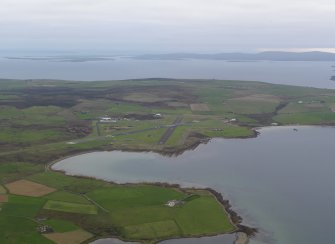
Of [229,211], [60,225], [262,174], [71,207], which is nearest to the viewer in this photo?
[60,225]

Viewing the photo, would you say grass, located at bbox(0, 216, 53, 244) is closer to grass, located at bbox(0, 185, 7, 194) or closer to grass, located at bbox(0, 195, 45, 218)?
grass, located at bbox(0, 195, 45, 218)

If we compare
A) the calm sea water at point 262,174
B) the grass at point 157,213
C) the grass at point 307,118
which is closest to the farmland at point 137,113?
the grass at point 307,118

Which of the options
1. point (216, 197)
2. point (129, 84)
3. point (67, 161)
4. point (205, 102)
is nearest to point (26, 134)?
point (67, 161)

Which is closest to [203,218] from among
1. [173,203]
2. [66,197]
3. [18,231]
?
[173,203]

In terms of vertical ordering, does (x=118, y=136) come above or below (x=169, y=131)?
below

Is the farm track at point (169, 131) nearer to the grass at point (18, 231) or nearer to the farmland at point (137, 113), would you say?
the farmland at point (137, 113)

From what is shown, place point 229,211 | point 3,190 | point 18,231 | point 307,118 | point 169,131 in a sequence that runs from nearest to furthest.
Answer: point 18,231, point 229,211, point 3,190, point 169,131, point 307,118

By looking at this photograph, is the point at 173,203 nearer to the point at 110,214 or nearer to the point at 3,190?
the point at 110,214
